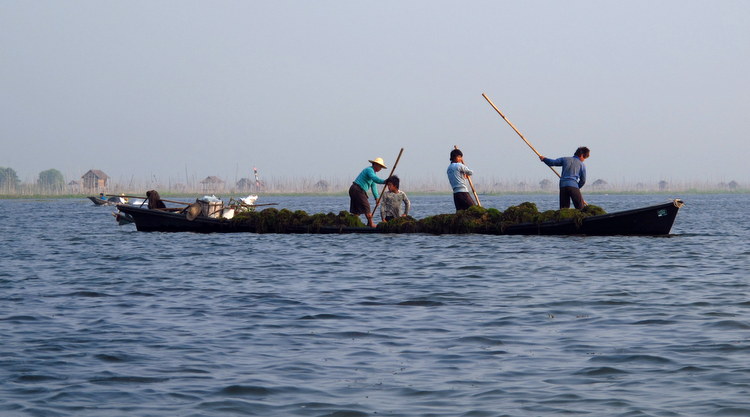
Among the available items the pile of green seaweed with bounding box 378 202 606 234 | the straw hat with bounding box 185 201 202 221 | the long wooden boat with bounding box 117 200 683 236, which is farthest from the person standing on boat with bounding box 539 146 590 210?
the straw hat with bounding box 185 201 202 221

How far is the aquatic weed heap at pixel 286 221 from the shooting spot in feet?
77.3

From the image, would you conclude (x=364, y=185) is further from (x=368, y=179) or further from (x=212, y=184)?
(x=212, y=184)

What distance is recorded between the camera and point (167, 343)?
8.80 metres

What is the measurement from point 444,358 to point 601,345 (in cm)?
154

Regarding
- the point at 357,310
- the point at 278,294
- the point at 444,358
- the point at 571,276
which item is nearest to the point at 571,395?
the point at 444,358

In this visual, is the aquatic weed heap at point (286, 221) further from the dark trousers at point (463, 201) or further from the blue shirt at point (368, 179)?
the dark trousers at point (463, 201)

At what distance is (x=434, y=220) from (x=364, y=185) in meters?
1.99

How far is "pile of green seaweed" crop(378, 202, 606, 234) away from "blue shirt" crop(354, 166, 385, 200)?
1204 millimetres

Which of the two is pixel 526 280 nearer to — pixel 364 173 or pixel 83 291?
pixel 83 291

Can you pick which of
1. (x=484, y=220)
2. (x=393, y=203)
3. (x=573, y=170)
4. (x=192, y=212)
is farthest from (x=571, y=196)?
(x=192, y=212)

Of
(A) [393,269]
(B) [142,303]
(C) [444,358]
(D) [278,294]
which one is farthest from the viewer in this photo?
(A) [393,269]

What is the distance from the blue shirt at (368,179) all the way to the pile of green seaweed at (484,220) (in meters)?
1.20

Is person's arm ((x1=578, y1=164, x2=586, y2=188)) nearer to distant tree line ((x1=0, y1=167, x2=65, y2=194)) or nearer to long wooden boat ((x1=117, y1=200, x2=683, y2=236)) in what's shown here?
long wooden boat ((x1=117, y1=200, x2=683, y2=236))

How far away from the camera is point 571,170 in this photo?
20531 millimetres
